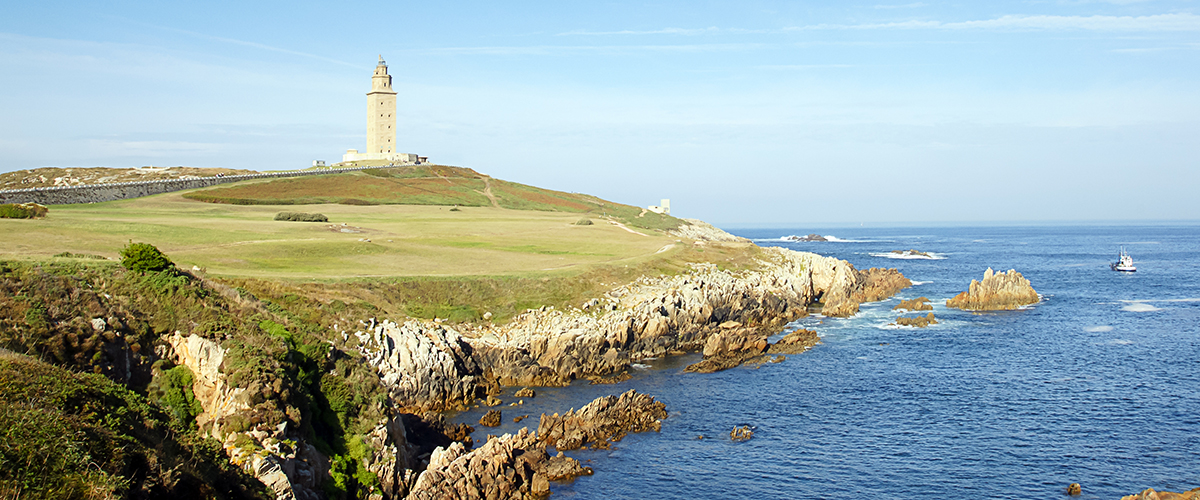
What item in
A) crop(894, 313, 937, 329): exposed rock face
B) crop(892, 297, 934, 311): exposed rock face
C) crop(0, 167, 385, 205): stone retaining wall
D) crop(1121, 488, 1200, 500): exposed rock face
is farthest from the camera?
crop(892, 297, 934, 311): exposed rock face

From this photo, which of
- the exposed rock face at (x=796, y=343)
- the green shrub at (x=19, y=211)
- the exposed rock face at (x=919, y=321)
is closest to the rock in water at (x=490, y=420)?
the exposed rock face at (x=796, y=343)

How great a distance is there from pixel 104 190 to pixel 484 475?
81.5 metres

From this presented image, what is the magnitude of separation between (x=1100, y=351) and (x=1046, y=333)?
8078 millimetres

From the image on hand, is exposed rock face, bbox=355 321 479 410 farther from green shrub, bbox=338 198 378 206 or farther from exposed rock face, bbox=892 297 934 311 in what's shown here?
green shrub, bbox=338 198 378 206

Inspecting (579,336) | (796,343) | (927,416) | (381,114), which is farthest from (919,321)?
(381,114)

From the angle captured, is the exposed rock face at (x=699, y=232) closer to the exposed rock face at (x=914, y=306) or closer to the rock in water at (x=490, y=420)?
the exposed rock face at (x=914, y=306)

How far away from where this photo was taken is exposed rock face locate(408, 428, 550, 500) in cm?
2795

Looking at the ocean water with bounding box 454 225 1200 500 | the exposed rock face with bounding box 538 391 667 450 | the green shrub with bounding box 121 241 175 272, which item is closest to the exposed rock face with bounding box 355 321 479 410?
the ocean water with bounding box 454 225 1200 500

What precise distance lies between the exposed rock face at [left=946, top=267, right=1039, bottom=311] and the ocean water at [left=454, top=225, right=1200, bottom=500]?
338 inches

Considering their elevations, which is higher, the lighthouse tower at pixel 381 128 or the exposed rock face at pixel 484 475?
the lighthouse tower at pixel 381 128

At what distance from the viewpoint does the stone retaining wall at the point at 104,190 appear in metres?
75.8

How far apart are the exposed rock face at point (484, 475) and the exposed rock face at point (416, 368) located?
1009 centimetres

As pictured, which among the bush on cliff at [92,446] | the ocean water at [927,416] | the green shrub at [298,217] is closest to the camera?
the bush on cliff at [92,446]

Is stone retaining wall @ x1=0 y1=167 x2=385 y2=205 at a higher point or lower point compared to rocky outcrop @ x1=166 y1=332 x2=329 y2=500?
higher
